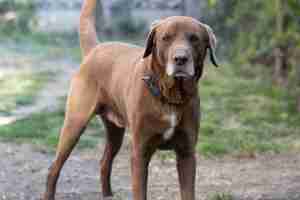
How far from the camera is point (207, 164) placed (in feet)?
26.5

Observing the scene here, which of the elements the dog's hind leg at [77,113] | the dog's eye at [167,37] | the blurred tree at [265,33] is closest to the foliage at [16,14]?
the blurred tree at [265,33]

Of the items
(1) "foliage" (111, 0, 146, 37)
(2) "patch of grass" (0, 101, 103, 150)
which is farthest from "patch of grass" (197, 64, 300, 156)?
(1) "foliage" (111, 0, 146, 37)

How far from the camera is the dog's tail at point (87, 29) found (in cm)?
668

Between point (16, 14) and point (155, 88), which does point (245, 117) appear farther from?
point (16, 14)

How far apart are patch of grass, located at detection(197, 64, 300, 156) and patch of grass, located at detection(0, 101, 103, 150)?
1240 millimetres

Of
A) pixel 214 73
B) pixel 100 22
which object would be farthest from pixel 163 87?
pixel 100 22

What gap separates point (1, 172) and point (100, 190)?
1087 millimetres

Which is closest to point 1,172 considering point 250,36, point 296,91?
point 296,91

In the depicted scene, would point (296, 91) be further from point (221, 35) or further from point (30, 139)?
point (221, 35)

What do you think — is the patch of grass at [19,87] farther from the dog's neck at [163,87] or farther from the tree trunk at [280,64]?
the dog's neck at [163,87]

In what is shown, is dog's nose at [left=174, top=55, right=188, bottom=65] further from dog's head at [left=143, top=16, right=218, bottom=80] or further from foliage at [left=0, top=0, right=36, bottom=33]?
foliage at [left=0, top=0, right=36, bottom=33]

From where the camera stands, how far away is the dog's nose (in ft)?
16.0

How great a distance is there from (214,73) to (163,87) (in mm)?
9522

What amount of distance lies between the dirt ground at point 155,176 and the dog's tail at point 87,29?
4.01 ft
